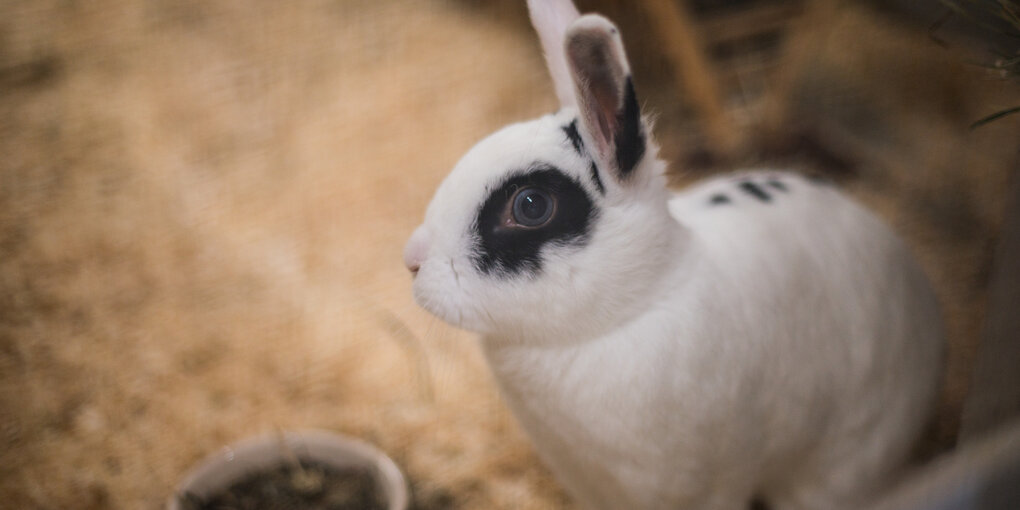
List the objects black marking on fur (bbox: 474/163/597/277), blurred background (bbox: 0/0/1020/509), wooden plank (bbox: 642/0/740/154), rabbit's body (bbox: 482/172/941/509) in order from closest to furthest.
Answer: black marking on fur (bbox: 474/163/597/277), rabbit's body (bbox: 482/172/941/509), blurred background (bbox: 0/0/1020/509), wooden plank (bbox: 642/0/740/154)

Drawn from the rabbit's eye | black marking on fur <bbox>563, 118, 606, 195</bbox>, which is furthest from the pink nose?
black marking on fur <bbox>563, 118, 606, 195</bbox>

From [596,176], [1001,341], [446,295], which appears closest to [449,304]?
[446,295]

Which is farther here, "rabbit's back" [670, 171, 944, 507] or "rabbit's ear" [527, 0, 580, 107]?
"rabbit's back" [670, 171, 944, 507]

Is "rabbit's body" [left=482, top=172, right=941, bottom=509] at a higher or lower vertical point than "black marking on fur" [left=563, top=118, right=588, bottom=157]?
lower

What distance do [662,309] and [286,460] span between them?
32.3 inches

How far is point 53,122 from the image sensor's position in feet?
5.98

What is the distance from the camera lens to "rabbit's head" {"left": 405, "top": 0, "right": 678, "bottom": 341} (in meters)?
0.98

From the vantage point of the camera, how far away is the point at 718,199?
138 centimetres

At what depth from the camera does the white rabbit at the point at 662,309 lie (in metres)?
0.98

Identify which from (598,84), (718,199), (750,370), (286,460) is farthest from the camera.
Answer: (286,460)

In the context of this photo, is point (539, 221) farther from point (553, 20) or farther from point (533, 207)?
point (553, 20)

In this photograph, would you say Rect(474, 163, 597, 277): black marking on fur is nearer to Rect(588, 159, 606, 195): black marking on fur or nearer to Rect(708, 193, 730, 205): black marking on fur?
Rect(588, 159, 606, 195): black marking on fur

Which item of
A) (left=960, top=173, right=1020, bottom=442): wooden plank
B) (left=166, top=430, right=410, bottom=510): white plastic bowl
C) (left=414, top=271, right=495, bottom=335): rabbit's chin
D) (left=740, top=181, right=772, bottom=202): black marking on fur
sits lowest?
(left=166, top=430, right=410, bottom=510): white plastic bowl

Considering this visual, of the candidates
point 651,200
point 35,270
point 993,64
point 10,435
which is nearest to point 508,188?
point 651,200
